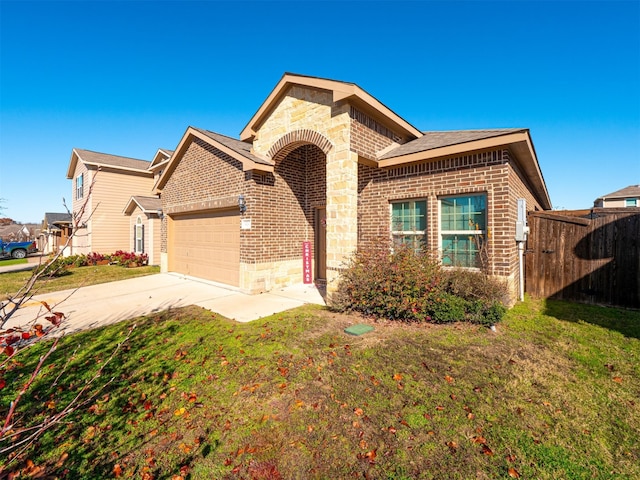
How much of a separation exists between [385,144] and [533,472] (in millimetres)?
7883

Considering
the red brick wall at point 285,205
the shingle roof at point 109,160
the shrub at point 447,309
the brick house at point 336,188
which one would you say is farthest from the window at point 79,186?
the shrub at point 447,309

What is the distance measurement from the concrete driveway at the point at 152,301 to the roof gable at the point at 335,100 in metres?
5.11

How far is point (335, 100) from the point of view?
7.44 meters

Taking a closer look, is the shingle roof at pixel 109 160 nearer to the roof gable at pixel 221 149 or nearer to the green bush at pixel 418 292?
the roof gable at pixel 221 149

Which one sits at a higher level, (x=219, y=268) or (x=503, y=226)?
(x=503, y=226)

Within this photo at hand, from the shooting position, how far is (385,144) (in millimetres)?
8828

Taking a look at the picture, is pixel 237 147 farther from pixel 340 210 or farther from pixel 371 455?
pixel 371 455

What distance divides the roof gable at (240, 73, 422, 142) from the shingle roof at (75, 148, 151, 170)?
1581 cm

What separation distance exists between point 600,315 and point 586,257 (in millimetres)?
1712

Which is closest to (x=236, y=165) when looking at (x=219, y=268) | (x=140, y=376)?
(x=219, y=268)

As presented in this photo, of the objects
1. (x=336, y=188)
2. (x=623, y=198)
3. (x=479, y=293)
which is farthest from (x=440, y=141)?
(x=623, y=198)

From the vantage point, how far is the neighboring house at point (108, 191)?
19688 millimetres

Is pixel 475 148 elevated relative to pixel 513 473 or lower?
elevated

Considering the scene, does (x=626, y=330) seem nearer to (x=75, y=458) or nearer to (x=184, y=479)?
(x=184, y=479)
